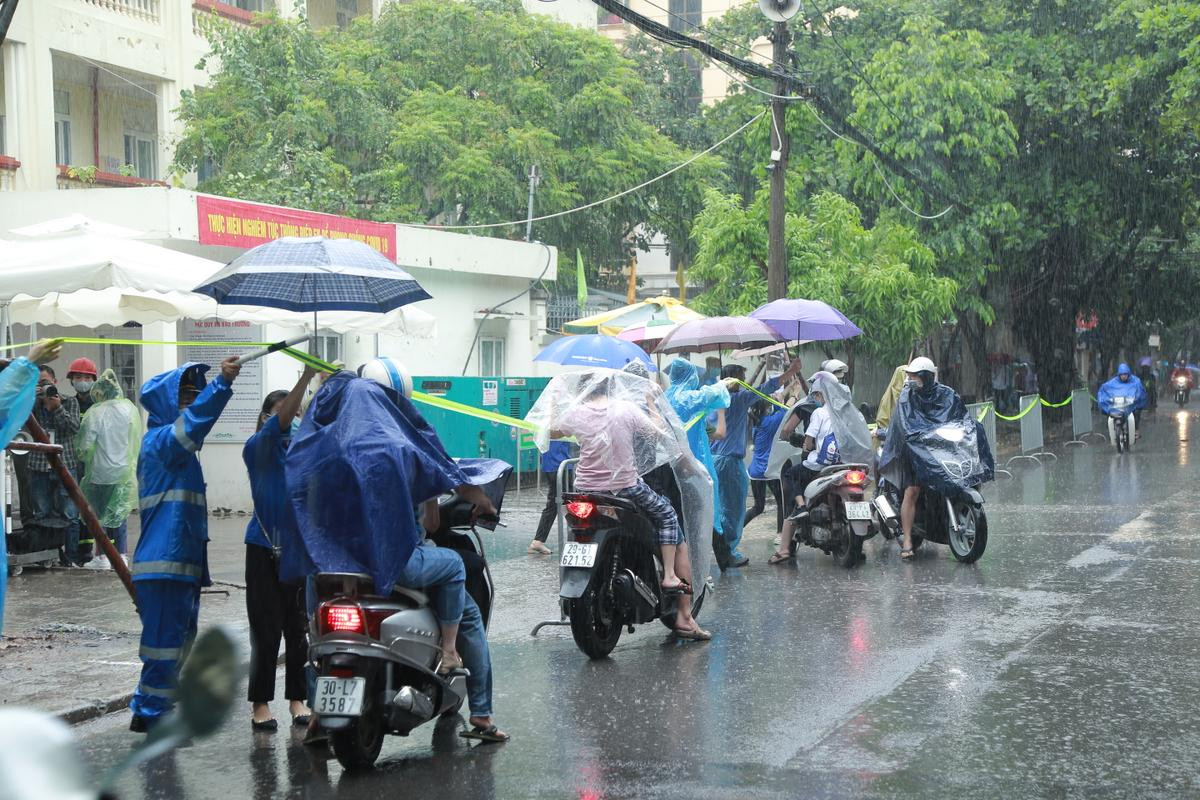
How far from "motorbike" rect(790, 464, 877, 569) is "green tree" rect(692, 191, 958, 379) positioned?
34.2ft

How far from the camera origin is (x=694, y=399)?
33.6 ft

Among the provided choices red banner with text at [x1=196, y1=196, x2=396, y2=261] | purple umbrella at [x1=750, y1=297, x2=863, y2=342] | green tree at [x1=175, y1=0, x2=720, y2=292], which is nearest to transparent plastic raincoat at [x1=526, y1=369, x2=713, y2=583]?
purple umbrella at [x1=750, y1=297, x2=863, y2=342]

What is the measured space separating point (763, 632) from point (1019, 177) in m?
24.2

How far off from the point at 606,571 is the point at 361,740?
2.63 meters

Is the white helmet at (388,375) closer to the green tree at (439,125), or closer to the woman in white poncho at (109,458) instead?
the woman in white poncho at (109,458)

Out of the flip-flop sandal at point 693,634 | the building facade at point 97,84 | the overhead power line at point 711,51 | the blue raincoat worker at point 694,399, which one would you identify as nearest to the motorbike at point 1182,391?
the overhead power line at point 711,51

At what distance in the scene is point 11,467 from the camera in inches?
466

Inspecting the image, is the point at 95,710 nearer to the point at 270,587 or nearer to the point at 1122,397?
the point at 270,587

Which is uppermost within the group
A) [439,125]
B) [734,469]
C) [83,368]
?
[439,125]

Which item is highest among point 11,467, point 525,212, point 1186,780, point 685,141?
point 685,141

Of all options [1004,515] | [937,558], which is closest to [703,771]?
[937,558]

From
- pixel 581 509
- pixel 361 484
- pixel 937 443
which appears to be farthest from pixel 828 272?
pixel 361 484

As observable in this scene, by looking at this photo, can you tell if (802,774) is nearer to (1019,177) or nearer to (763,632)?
(763,632)

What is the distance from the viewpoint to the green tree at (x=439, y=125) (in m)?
26.6
